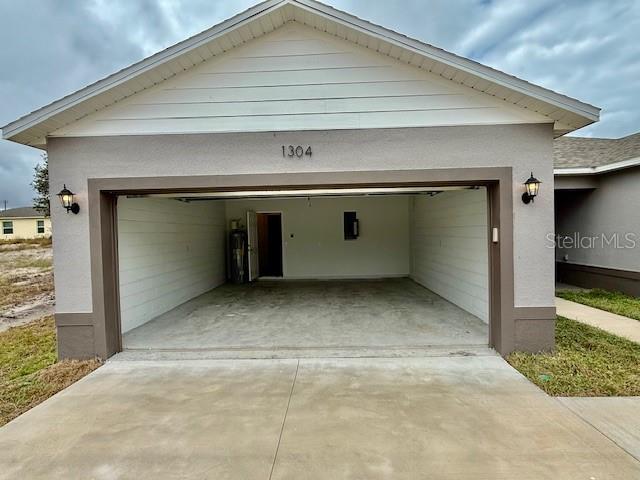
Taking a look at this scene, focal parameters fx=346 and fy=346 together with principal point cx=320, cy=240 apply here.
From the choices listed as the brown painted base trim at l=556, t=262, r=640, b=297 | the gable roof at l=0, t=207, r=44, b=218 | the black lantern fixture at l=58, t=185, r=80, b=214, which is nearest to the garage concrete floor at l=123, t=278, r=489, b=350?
the black lantern fixture at l=58, t=185, r=80, b=214

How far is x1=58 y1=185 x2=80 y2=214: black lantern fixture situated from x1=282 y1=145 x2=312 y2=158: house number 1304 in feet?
9.32

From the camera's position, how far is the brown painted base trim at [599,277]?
7758 millimetres

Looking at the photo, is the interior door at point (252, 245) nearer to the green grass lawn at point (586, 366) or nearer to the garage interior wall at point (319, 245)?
the garage interior wall at point (319, 245)

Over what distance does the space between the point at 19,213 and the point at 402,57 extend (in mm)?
42171

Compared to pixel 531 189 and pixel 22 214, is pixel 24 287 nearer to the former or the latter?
pixel 531 189

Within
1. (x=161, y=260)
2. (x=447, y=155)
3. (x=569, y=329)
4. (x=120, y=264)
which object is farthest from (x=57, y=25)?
(x=569, y=329)

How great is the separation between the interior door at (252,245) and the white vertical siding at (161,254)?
1.09 m

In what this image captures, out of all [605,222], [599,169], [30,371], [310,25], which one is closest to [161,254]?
[30,371]

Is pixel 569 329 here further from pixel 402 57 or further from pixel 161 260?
pixel 161 260

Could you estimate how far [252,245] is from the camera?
1113cm

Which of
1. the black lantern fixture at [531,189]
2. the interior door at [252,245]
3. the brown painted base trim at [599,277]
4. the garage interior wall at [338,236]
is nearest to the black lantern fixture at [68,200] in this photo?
the black lantern fixture at [531,189]

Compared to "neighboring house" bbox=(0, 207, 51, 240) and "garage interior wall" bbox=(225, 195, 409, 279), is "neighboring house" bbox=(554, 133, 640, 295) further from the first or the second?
"neighboring house" bbox=(0, 207, 51, 240)

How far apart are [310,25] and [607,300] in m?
8.05

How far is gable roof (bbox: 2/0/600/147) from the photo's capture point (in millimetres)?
4207
